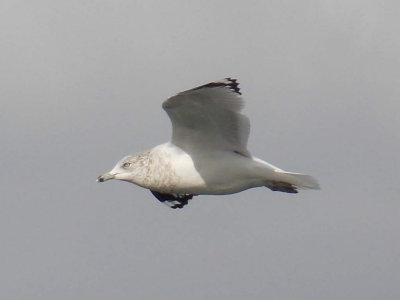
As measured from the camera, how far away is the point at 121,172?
75.3ft

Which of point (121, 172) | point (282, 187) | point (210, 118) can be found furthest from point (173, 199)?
point (210, 118)

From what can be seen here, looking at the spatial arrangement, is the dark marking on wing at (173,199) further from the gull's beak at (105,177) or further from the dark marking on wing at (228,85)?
the dark marking on wing at (228,85)

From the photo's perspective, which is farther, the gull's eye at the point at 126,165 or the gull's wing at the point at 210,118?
the gull's eye at the point at 126,165

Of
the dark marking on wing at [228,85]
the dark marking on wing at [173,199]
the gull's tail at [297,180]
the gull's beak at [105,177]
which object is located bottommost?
the dark marking on wing at [173,199]

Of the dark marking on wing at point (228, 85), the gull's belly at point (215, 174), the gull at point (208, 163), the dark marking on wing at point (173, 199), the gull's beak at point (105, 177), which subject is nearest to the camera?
the dark marking on wing at point (228, 85)

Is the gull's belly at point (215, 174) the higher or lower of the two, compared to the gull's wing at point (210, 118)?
lower

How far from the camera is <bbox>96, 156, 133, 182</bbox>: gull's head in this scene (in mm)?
22797

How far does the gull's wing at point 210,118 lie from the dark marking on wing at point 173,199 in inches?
55.2

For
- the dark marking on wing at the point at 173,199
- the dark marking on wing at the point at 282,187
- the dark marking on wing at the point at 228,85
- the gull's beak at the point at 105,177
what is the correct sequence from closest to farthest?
the dark marking on wing at the point at 228,85
the dark marking on wing at the point at 282,187
the gull's beak at the point at 105,177
the dark marking on wing at the point at 173,199

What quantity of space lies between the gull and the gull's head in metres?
0.11

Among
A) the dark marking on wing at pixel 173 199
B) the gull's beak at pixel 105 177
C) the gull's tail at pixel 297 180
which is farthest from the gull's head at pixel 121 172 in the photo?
the gull's tail at pixel 297 180

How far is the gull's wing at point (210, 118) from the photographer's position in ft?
69.5

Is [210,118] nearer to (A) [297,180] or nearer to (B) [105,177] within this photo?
(A) [297,180]

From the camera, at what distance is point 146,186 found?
74.2 ft
